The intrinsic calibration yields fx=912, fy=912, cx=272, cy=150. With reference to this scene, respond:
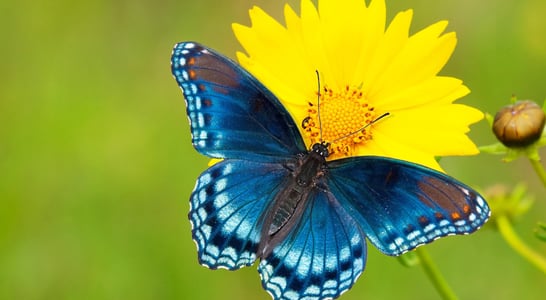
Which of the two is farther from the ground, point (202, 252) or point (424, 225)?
point (202, 252)

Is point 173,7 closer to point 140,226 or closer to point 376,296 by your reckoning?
point 140,226

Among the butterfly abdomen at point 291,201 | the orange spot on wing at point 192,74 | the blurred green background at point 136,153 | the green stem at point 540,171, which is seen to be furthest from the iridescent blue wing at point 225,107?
Answer: the blurred green background at point 136,153

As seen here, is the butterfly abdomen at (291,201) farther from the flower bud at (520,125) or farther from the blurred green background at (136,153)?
the blurred green background at (136,153)

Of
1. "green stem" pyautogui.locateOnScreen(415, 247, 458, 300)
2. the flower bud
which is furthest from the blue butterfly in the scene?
the flower bud

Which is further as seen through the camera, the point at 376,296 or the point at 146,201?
the point at 146,201

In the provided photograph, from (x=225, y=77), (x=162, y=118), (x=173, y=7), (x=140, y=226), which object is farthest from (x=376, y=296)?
(x=173, y=7)

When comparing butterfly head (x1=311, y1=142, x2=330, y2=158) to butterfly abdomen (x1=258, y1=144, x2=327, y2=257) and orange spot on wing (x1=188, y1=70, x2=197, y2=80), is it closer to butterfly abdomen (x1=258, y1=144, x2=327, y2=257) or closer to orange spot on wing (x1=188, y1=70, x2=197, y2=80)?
butterfly abdomen (x1=258, y1=144, x2=327, y2=257)
